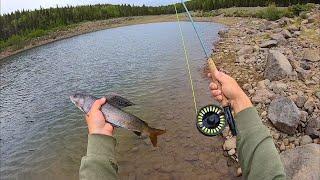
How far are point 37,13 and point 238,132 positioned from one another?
71.6m

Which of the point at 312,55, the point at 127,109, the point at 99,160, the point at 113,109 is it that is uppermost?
the point at 113,109

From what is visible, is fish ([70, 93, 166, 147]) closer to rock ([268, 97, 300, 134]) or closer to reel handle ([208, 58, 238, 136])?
reel handle ([208, 58, 238, 136])

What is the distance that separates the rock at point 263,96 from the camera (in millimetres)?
11555

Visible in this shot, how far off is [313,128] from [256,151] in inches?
294

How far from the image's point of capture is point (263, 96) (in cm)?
1177

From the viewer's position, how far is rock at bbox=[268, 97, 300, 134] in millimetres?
9250

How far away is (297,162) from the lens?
7035mm

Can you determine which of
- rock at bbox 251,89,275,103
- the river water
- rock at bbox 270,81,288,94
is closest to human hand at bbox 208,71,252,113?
the river water

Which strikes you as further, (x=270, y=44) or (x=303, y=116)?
(x=270, y=44)

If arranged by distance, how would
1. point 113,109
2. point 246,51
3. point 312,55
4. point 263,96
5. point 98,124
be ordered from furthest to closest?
point 246,51, point 312,55, point 263,96, point 113,109, point 98,124

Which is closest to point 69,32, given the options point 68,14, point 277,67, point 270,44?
point 68,14

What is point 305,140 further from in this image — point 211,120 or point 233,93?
point 233,93

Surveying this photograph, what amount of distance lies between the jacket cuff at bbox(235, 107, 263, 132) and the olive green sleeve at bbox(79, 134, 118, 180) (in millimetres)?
755

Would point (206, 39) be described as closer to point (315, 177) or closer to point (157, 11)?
point (315, 177)
